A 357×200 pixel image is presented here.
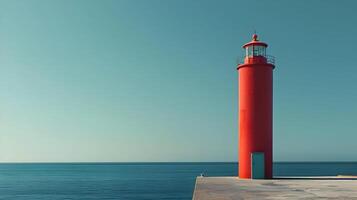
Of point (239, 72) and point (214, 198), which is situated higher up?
point (239, 72)

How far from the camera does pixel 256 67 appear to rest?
90.1 feet

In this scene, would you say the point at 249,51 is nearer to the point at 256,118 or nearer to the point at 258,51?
the point at 258,51

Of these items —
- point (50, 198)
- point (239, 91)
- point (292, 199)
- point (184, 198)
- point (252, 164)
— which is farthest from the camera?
point (50, 198)

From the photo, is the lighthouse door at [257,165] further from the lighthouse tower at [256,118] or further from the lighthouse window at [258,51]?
the lighthouse window at [258,51]

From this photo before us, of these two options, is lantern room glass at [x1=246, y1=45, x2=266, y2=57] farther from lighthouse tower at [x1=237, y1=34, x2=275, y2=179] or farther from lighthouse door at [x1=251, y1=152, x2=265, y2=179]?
lighthouse door at [x1=251, y1=152, x2=265, y2=179]

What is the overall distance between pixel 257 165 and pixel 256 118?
3527mm

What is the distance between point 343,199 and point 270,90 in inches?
548

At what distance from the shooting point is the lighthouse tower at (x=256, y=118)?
1055 inches

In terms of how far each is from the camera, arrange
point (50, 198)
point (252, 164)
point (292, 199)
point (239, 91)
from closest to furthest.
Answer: point (292, 199)
point (252, 164)
point (239, 91)
point (50, 198)

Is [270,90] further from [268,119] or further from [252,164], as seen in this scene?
[252,164]

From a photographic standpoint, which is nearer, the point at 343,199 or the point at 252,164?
the point at 343,199

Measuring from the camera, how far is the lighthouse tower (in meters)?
26.8

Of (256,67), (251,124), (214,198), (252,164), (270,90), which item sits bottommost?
(214,198)

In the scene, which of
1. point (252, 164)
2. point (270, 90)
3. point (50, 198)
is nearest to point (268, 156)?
point (252, 164)
